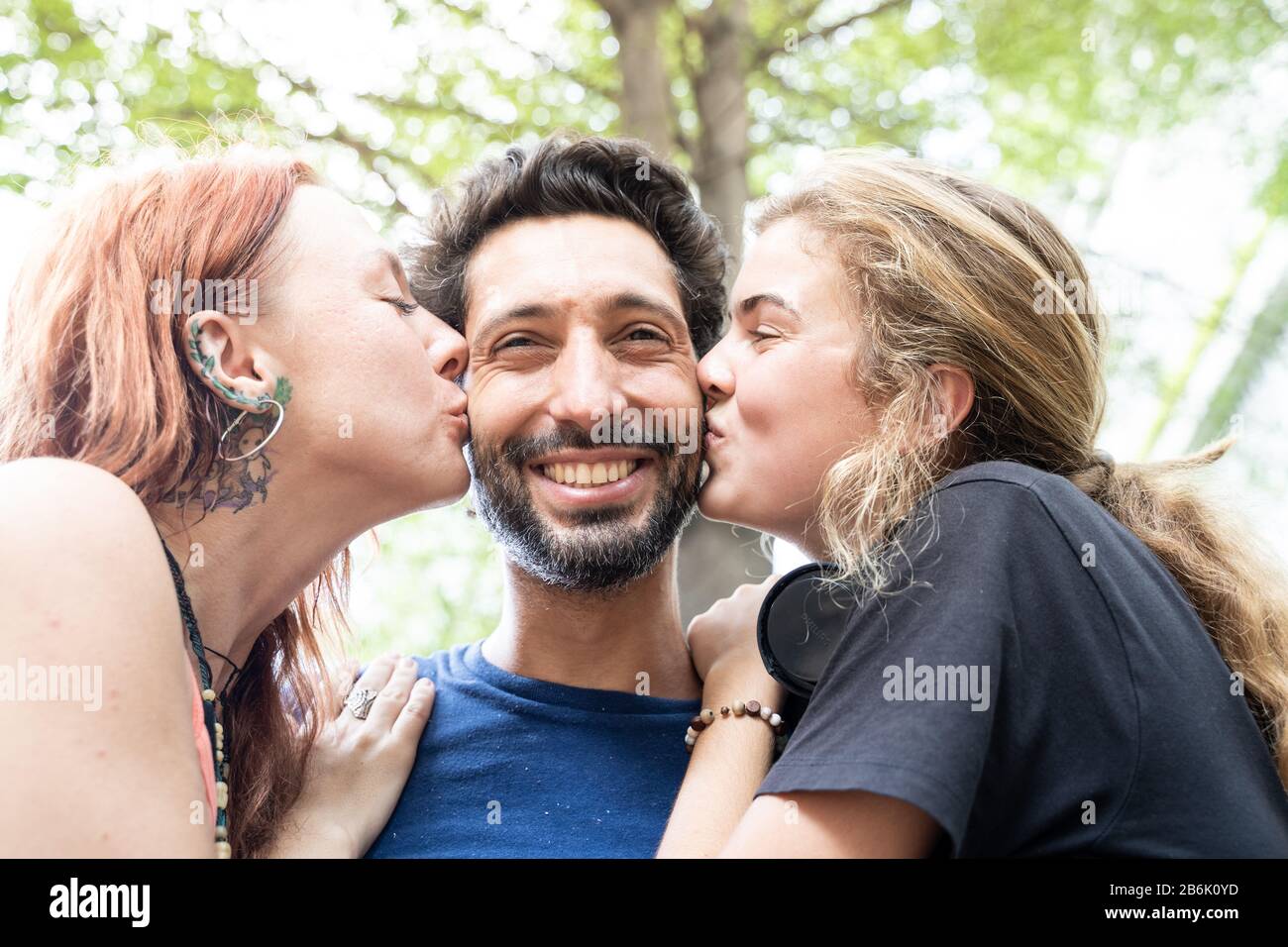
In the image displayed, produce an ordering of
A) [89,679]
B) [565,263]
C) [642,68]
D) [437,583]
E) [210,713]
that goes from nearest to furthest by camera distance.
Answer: [89,679] < [210,713] < [565,263] < [642,68] < [437,583]

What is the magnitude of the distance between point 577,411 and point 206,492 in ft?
2.72

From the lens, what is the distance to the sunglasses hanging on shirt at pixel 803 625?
7.52 feet

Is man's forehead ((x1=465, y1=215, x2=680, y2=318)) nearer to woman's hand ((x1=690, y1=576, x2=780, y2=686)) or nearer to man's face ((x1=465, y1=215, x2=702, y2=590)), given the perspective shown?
man's face ((x1=465, y1=215, x2=702, y2=590))

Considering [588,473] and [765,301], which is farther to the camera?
[588,473]

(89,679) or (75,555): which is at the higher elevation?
(75,555)

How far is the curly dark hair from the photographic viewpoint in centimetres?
315

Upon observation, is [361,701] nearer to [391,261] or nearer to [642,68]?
[391,261]

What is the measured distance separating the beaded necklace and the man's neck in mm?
875

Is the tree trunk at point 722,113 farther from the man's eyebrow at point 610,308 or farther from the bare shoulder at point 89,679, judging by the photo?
the bare shoulder at point 89,679

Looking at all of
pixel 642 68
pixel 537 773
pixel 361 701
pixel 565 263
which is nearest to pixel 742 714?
pixel 537 773

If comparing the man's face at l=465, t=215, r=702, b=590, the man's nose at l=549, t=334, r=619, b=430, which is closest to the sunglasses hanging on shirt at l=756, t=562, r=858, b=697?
the man's face at l=465, t=215, r=702, b=590

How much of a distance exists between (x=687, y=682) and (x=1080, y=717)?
127cm

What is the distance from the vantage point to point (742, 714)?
2.55 meters
